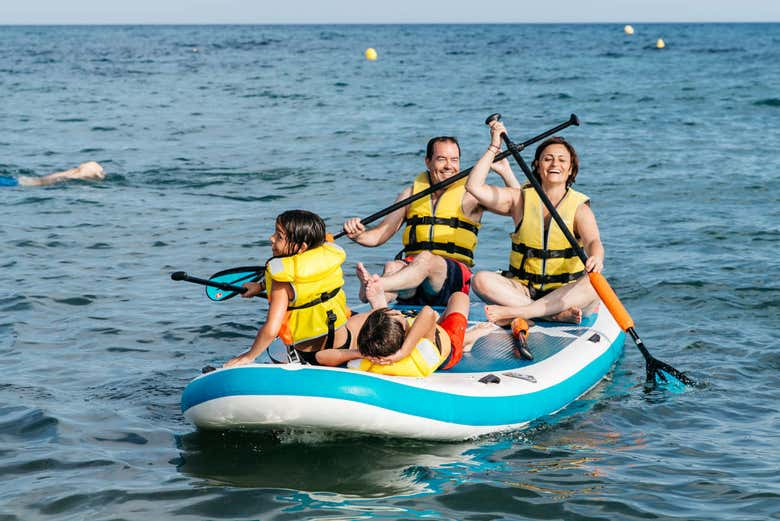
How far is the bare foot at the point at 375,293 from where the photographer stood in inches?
249

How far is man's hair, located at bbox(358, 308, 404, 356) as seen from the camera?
529 centimetres

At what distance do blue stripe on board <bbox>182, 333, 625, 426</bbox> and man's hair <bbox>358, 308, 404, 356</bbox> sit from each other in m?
0.19

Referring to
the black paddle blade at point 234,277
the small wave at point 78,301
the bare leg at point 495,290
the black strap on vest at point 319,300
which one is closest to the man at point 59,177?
the small wave at point 78,301

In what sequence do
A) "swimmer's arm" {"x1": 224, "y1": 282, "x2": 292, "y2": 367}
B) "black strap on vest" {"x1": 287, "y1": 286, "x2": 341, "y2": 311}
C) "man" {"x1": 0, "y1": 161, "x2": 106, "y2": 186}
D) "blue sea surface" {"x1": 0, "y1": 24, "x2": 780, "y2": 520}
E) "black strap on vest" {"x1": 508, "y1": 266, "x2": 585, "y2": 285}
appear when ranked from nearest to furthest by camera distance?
1. "blue sea surface" {"x1": 0, "y1": 24, "x2": 780, "y2": 520}
2. "swimmer's arm" {"x1": 224, "y1": 282, "x2": 292, "y2": 367}
3. "black strap on vest" {"x1": 287, "y1": 286, "x2": 341, "y2": 311}
4. "black strap on vest" {"x1": 508, "y1": 266, "x2": 585, "y2": 285}
5. "man" {"x1": 0, "y1": 161, "x2": 106, "y2": 186}

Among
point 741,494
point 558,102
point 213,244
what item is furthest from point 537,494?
point 558,102

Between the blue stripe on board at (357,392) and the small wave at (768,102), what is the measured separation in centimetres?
1874

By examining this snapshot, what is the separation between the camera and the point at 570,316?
680 cm

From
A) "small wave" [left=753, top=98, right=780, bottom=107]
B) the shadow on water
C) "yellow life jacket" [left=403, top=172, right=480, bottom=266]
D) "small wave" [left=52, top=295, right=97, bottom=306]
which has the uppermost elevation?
"small wave" [left=753, top=98, right=780, bottom=107]

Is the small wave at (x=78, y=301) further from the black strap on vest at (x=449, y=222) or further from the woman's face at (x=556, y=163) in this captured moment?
the woman's face at (x=556, y=163)

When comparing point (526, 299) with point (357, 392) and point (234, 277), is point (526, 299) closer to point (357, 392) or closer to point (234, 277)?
point (234, 277)

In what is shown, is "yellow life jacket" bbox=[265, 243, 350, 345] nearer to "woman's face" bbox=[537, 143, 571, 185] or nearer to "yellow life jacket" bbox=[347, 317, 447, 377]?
"yellow life jacket" bbox=[347, 317, 447, 377]

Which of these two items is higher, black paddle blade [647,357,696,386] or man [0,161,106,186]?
man [0,161,106,186]

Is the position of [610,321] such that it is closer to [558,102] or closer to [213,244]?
[213,244]

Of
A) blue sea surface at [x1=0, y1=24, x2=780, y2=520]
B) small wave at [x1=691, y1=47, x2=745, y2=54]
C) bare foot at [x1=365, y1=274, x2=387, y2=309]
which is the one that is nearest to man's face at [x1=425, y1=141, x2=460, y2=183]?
bare foot at [x1=365, y1=274, x2=387, y2=309]
